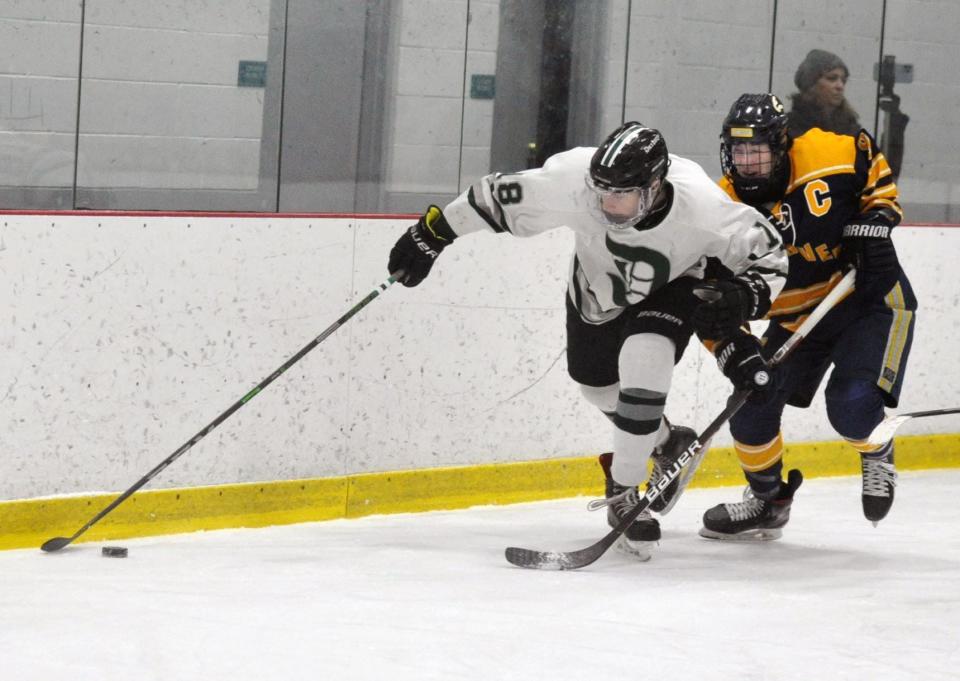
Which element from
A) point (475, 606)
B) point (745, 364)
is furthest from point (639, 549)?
point (475, 606)

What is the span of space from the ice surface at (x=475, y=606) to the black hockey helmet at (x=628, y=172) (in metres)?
0.87

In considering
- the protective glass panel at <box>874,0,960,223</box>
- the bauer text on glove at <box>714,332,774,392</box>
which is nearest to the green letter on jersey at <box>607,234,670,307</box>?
the bauer text on glove at <box>714,332,774,392</box>

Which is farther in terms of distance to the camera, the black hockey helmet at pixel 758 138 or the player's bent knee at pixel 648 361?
the black hockey helmet at pixel 758 138

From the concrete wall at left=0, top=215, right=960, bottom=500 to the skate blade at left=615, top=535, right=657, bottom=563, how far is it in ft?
2.68

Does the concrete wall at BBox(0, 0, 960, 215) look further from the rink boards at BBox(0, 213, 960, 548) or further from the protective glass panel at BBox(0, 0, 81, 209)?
the rink boards at BBox(0, 213, 960, 548)

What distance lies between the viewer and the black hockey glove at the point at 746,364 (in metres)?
3.72

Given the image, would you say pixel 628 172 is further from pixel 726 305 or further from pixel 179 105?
pixel 179 105

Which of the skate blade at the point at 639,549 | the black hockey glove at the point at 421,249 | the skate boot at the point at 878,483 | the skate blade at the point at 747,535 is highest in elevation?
the black hockey glove at the point at 421,249

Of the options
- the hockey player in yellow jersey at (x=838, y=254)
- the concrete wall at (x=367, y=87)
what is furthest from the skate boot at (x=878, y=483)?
A: the concrete wall at (x=367, y=87)

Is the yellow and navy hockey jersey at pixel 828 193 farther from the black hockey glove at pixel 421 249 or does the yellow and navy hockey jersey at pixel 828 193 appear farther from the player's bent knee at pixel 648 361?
the black hockey glove at pixel 421 249

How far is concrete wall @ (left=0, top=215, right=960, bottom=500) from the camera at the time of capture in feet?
12.6

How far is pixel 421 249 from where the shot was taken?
12.7 feet

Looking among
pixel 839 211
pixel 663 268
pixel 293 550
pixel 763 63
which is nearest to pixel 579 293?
pixel 663 268

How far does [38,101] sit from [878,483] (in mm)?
2357
